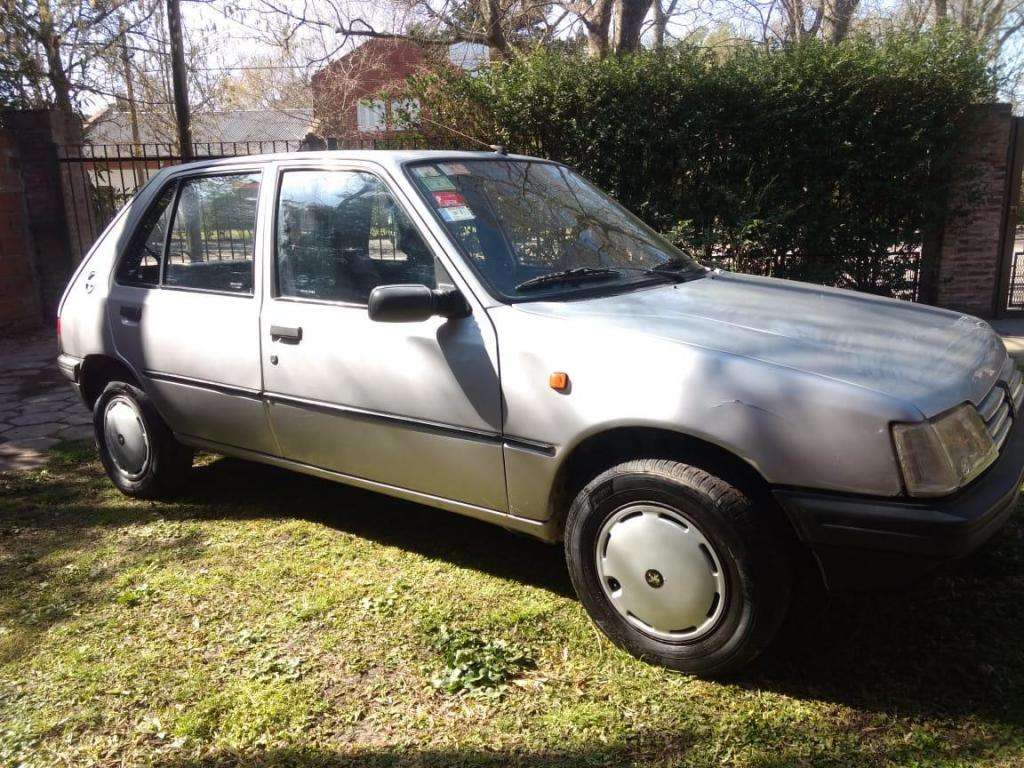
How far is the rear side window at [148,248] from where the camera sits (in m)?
4.43

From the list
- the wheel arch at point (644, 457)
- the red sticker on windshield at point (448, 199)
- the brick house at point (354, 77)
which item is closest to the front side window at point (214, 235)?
the red sticker on windshield at point (448, 199)

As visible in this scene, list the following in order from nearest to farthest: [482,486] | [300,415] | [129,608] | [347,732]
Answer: [347,732], [482,486], [129,608], [300,415]

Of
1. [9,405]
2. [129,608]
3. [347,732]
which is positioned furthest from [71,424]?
[347,732]

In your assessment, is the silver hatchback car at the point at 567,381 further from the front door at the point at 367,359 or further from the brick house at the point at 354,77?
the brick house at the point at 354,77

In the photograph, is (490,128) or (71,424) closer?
(71,424)

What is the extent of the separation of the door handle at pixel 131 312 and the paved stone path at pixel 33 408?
1.80m

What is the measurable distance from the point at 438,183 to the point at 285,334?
0.95 metres

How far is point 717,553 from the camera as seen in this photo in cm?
261

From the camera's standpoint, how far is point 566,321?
295cm

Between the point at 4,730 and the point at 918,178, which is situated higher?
the point at 918,178

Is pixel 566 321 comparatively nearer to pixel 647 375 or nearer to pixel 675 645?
pixel 647 375

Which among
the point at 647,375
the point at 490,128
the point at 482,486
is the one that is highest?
the point at 490,128

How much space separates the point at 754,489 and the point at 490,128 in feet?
24.4

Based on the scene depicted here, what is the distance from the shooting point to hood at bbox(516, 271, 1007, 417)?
2551mm
